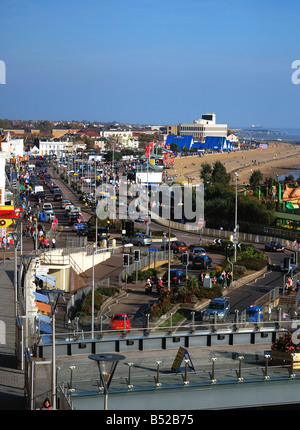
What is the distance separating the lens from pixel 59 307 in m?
29.3

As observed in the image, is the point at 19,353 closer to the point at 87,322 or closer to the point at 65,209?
the point at 87,322

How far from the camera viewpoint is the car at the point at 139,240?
156 feet

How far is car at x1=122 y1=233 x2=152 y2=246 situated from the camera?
156 ft

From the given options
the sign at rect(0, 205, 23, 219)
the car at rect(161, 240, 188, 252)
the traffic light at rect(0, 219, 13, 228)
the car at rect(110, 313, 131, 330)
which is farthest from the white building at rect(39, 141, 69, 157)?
the car at rect(110, 313, 131, 330)

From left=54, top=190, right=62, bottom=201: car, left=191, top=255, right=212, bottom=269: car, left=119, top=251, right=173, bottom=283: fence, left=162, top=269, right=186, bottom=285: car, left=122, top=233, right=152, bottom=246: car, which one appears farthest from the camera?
left=54, top=190, right=62, bottom=201: car

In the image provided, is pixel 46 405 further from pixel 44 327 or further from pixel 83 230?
pixel 83 230

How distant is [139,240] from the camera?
158ft

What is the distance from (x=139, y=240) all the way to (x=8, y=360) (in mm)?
28044

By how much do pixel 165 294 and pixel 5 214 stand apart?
14.8m

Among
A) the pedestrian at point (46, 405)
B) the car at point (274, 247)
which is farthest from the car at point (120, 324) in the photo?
the car at point (274, 247)

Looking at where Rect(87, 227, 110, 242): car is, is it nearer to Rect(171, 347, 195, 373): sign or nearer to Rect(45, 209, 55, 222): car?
Rect(45, 209, 55, 222): car

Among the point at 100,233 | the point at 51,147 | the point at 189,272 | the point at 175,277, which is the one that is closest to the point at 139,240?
the point at 100,233

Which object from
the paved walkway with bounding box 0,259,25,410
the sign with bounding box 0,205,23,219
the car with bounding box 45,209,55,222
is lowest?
the car with bounding box 45,209,55,222

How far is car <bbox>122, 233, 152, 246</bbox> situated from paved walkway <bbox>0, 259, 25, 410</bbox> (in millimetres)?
16978
